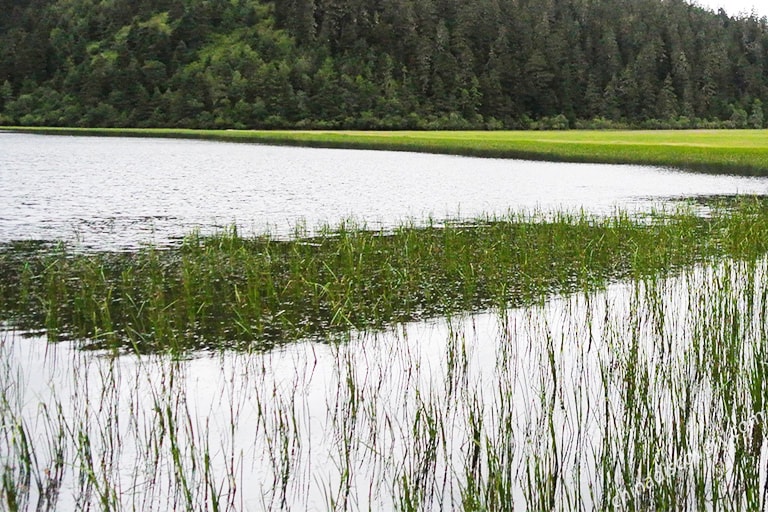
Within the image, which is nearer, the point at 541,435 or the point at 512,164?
the point at 541,435

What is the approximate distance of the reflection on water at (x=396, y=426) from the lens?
17.5 ft

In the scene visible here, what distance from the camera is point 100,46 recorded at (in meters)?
147

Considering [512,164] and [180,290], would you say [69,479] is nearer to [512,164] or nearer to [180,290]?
[180,290]

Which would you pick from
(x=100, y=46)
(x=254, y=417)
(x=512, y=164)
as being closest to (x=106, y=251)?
(x=254, y=417)

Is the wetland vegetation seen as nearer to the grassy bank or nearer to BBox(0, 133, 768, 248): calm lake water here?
the grassy bank

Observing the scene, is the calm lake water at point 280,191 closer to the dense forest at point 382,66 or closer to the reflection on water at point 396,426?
the reflection on water at point 396,426

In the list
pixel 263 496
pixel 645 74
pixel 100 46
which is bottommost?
pixel 263 496

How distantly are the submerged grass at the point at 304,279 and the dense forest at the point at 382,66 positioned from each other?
9644cm

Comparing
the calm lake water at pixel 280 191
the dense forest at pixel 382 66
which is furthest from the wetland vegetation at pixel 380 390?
the dense forest at pixel 382 66

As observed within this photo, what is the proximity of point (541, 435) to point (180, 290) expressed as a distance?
21.9 ft

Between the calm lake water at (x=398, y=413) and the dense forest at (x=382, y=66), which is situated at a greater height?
the dense forest at (x=382, y=66)

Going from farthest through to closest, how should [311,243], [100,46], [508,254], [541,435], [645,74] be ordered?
[100,46]
[645,74]
[311,243]
[508,254]
[541,435]

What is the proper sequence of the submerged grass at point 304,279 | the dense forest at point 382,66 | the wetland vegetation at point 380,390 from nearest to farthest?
the wetland vegetation at point 380,390 → the submerged grass at point 304,279 → the dense forest at point 382,66

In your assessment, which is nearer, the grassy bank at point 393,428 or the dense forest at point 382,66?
the grassy bank at point 393,428
